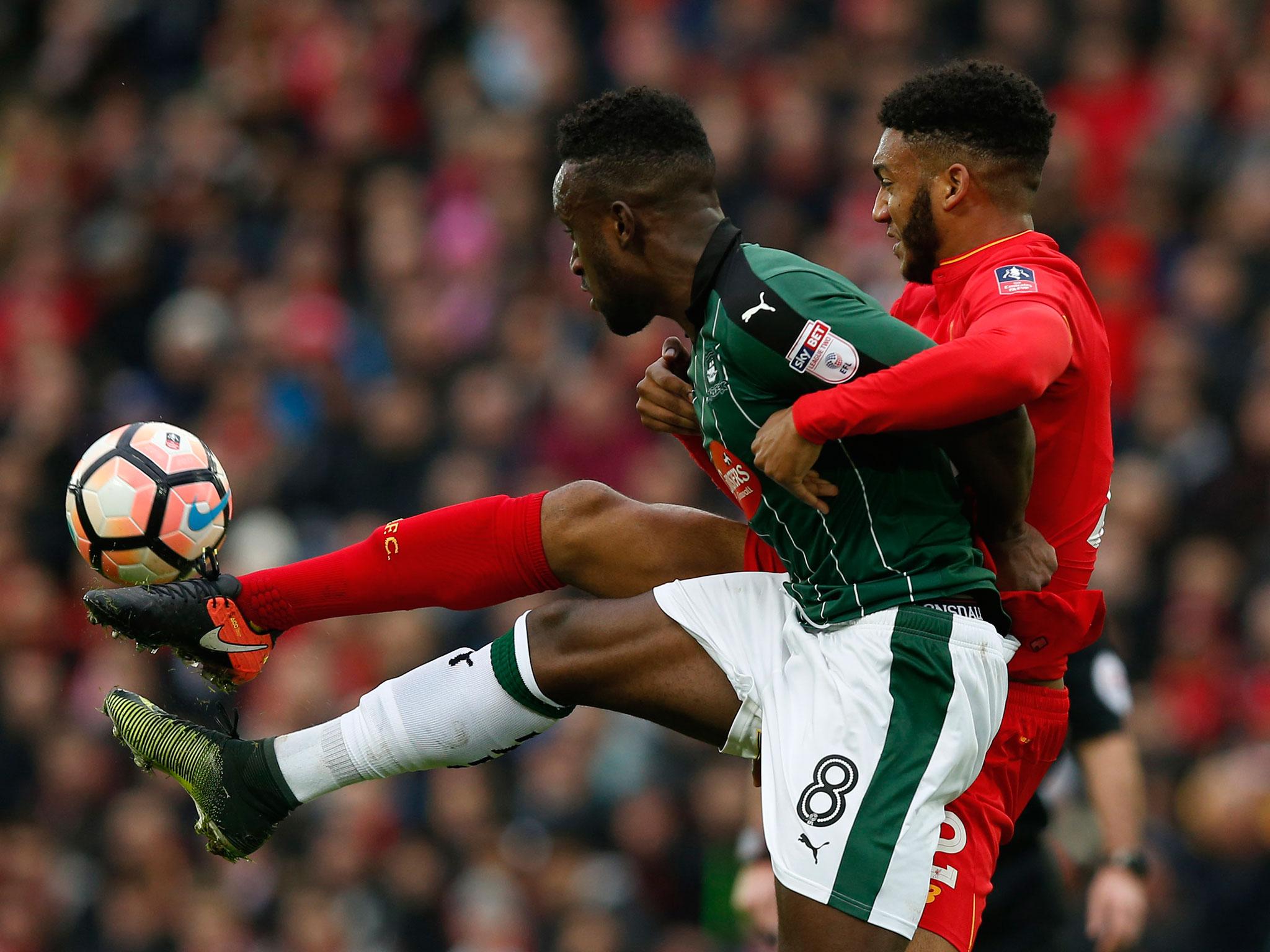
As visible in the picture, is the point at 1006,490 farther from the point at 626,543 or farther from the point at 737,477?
the point at 626,543

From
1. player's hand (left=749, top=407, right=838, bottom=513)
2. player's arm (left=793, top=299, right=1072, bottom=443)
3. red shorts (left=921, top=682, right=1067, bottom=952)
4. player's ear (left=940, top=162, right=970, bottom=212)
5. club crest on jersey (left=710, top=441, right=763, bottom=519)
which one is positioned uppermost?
player's ear (left=940, top=162, right=970, bottom=212)

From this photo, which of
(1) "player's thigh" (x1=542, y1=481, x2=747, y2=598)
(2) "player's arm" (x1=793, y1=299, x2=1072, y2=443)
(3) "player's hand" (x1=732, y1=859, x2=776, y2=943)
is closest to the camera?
(2) "player's arm" (x1=793, y1=299, x2=1072, y2=443)

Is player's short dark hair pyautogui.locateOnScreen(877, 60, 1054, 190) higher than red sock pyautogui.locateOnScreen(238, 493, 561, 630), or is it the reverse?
player's short dark hair pyautogui.locateOnScreen(877, 60, 1054, 190)

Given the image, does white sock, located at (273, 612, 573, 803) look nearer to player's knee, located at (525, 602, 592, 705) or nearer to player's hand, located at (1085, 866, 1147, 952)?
player's knee, located at (525, 602, 592, 705)

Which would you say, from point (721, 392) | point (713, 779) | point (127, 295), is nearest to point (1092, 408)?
point (721, 392)

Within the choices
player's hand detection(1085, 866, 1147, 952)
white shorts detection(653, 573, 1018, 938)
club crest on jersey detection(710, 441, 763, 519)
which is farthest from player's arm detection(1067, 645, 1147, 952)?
club crest on jersey detection(710, 441, 763, 519)

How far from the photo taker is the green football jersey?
3283 mm

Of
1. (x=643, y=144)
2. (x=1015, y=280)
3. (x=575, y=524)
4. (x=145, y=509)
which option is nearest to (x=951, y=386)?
(x=1015, y=280)

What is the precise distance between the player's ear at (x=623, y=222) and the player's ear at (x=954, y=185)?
65 cm

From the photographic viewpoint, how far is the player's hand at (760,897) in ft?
15.6

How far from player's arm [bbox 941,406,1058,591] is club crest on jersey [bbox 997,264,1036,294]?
24cm

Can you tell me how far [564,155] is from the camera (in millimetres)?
3689

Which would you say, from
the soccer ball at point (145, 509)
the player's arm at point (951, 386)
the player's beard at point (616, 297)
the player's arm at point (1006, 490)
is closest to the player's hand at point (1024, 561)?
the player's arm at point (1006, 490)

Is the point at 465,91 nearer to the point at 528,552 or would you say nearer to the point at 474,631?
the point at 474,631
